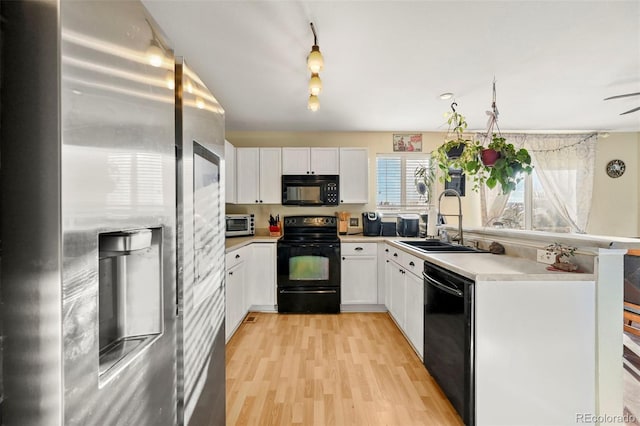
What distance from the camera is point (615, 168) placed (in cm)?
434

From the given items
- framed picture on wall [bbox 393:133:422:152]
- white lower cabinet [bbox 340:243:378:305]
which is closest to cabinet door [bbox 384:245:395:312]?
white lower cabinet [bbox 340:243:378:305]

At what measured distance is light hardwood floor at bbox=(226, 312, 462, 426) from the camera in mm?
1713

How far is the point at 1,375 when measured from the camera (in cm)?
44

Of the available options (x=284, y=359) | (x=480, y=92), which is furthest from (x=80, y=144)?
(x=480, y=92)

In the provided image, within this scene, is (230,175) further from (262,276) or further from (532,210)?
(532,210)

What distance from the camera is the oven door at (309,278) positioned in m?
3.40

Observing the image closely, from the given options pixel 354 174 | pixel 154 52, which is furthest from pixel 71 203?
pixel 354 174

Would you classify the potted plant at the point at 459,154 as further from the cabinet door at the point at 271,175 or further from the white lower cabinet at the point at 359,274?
the cabinet door at the point at 271,175

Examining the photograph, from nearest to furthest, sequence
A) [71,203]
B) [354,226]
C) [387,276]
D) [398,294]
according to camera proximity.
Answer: [71,203] → [398,294] → [387,276] → [354,226]

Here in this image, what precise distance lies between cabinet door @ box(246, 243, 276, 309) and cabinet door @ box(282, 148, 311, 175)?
106 cm

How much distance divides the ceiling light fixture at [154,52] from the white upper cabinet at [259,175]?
3.12m

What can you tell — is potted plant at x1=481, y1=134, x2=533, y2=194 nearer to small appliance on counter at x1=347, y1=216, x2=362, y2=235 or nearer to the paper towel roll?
the paper towel roll

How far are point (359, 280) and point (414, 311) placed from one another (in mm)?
1141

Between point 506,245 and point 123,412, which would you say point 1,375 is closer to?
point 123,412
